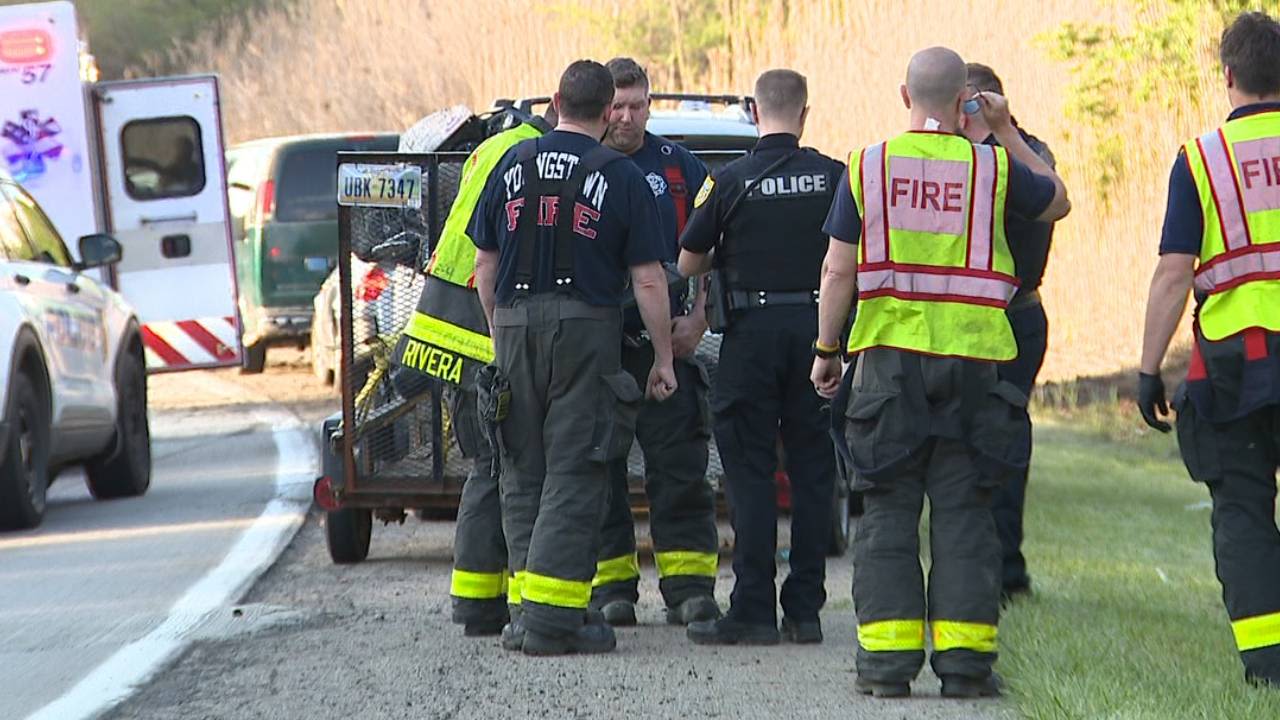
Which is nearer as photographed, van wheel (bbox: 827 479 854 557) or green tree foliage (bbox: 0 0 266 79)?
van wheel (bbox: 827 479 854 557)

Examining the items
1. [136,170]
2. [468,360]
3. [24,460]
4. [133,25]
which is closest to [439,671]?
[468,360]

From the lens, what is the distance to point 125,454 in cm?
1331

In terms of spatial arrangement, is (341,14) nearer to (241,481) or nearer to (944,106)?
(241,481)

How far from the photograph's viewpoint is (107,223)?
16.6 metres

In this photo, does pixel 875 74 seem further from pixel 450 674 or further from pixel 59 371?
pixel 450 674

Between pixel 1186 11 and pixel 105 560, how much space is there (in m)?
12.1

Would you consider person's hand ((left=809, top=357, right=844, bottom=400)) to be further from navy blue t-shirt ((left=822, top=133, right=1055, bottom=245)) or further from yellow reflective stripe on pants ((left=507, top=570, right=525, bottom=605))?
yellow reflective stripe on pants ((left=507, top=570, right=525, bottom=605))

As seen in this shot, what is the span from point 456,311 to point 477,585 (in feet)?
3.21

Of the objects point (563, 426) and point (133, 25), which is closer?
point (563, 426)

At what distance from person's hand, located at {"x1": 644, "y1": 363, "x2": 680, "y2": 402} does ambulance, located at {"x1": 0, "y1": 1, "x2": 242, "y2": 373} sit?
30.0 ft

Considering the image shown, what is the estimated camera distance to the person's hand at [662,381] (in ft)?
25.0

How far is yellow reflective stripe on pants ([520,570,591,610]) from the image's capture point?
738cm

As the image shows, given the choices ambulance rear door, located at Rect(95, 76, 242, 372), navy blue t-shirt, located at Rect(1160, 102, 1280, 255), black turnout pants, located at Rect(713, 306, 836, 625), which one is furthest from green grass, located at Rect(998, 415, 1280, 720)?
Result: ambulance rear door, located at Rect(95, 76, 242, 372)

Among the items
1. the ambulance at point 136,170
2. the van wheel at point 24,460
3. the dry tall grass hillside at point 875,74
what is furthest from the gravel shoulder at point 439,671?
the dry tall grass hillside at point 875,74
